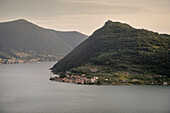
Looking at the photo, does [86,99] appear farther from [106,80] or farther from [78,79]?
[78,79]

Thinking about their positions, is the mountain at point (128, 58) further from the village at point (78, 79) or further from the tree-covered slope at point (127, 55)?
the village at point (78, 79)

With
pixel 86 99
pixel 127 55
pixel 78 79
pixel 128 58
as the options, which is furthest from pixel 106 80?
pixel 127 55

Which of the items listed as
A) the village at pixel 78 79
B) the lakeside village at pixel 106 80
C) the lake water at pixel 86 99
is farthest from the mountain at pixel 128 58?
the lake water at pixel 86 99

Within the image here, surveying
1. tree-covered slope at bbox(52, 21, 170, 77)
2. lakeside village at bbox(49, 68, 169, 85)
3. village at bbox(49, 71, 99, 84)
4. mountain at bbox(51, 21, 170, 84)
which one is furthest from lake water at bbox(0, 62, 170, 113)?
tree-covered slope at bbox(52, 21, 170, 77)

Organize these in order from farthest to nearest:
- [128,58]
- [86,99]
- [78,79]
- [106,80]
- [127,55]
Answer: [127,55]
[128,58]
[78,79]
[106,80]
[86,99]

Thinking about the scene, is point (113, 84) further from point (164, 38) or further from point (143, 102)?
point (164, 38)

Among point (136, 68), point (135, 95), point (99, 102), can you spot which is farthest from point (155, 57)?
point (99, 102)
